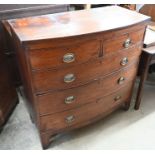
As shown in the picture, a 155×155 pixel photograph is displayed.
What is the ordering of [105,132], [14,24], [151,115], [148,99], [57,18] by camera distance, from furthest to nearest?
[148,99]
[151,115]
[105,132]
[57,18]
[14,24]

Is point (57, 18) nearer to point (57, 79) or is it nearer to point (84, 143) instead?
point (57, 79)

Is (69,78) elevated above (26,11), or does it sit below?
below

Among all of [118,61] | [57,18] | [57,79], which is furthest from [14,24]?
[118,61]

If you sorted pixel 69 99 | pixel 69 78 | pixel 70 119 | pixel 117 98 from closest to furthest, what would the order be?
1. pixel 69 78
2. pixel 69 99
3. pixel 70 119
4. pixel 117 98

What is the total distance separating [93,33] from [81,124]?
0.76 meters

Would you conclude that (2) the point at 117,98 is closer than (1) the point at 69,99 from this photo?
No

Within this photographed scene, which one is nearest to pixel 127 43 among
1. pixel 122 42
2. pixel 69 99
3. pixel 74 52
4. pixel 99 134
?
pixel 122 42

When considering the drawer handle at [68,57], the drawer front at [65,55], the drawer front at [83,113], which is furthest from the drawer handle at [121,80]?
the drawer handle at [68,57]

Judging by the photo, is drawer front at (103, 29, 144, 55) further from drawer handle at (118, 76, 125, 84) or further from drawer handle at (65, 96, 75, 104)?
drawer handle at (65, 96, 75, 104)

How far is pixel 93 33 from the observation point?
1.15 m

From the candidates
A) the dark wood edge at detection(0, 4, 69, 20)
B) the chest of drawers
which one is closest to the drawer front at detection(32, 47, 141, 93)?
the chest of drawers

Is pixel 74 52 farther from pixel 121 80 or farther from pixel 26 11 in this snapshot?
pixel 26 11

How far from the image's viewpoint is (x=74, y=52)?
1164 millimetres

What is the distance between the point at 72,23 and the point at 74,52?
248 millimetres
